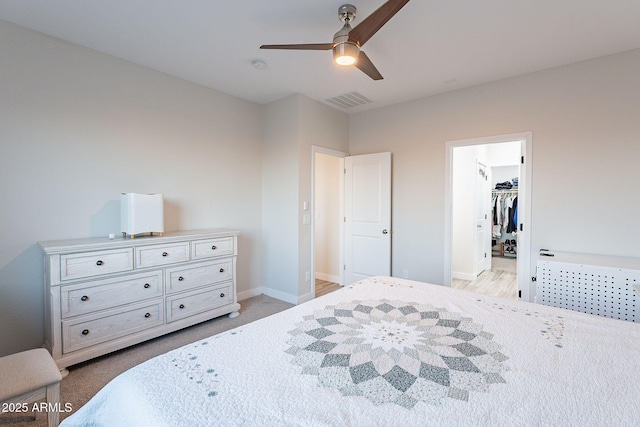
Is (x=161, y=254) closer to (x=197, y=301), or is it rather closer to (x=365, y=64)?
(x=197, y=301)

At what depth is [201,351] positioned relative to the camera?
119cm

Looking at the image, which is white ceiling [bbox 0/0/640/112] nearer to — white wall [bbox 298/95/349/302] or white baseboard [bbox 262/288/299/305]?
white wall [bbox 298/95/349/302]

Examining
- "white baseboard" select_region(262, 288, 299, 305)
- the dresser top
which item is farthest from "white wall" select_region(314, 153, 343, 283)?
the dresser top

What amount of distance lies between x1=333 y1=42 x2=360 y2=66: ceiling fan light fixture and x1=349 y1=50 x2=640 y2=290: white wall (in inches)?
86.3

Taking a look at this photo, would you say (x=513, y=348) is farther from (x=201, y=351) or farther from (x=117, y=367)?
(x=117, y=367)

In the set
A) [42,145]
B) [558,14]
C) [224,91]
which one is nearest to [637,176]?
[558,14]

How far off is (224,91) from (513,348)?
3.81 metres

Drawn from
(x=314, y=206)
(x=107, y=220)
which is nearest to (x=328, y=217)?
(x=314, y=206)

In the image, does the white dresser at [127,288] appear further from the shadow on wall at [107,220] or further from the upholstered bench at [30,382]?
the upholstered bench at [30,382]

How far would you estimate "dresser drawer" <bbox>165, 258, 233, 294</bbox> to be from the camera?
2.83 meters

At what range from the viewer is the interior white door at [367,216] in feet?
13.6

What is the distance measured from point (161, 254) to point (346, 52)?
91.8 inches

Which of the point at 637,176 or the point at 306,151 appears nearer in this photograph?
the point at 637,176

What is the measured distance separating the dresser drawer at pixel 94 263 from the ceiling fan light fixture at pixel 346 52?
230cm
